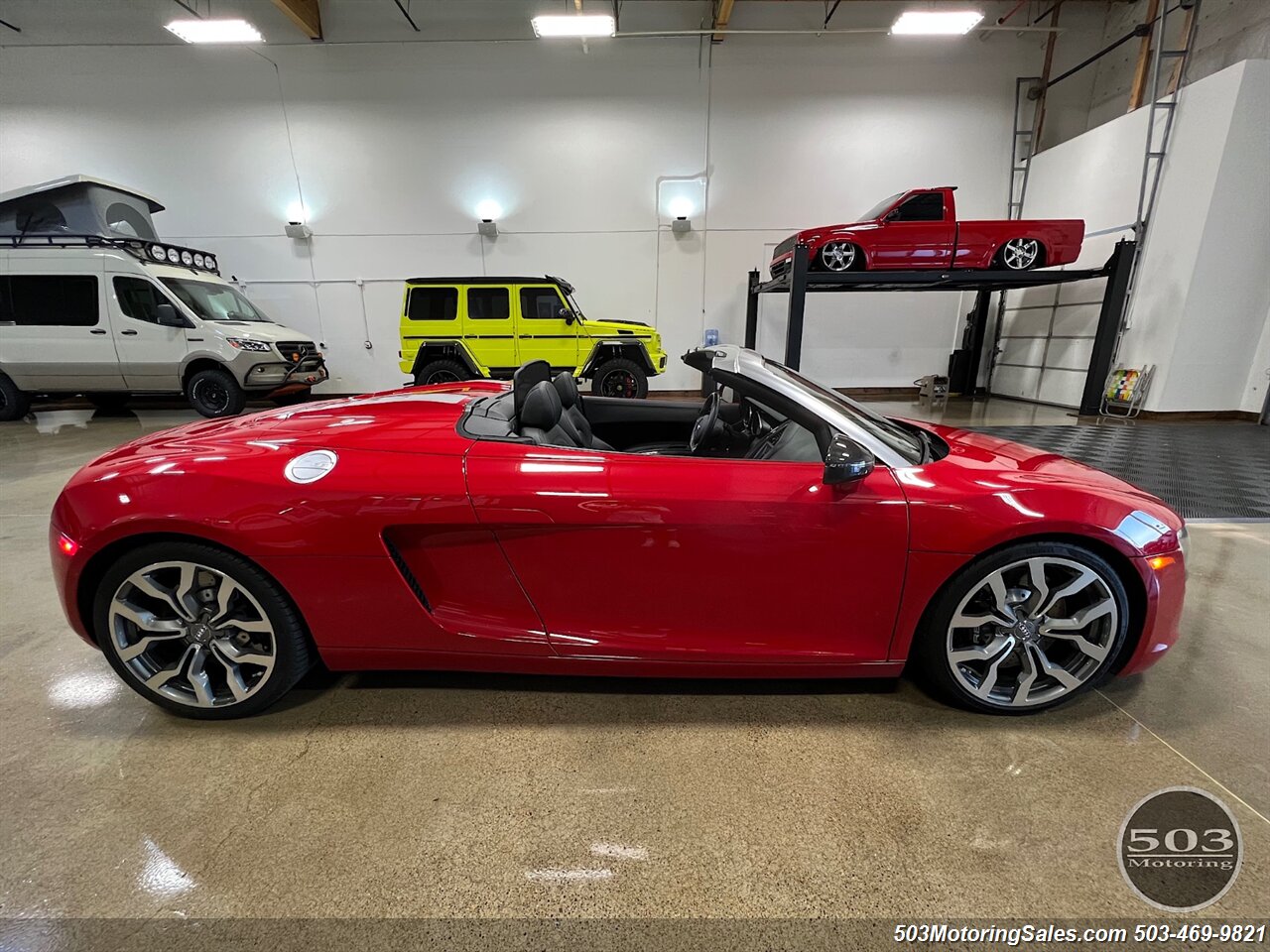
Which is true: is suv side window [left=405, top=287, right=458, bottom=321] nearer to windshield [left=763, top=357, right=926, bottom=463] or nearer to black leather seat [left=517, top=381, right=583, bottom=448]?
black leather seat [left=517, top=381, right=583, bottom=448]

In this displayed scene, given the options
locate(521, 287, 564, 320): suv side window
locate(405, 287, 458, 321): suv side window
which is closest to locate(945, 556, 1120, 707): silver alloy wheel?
locate(521, 287, 564, 320): suv side window

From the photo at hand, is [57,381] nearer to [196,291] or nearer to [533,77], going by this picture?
[196,291]

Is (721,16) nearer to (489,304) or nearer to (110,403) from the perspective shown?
(489,304)

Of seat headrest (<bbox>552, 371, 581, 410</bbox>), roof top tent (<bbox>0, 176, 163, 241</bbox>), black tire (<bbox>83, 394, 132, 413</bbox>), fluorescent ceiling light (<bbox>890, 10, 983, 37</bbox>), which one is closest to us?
seat headrest (<bbox>552, 371, 581, 410</bbox>)

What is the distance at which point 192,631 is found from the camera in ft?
5.14

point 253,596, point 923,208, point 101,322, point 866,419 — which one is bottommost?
point 253,596

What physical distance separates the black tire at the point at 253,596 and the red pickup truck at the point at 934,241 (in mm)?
6681

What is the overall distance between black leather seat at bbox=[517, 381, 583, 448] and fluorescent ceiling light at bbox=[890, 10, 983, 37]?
332 inches

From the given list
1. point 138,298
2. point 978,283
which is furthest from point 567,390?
point 138,298

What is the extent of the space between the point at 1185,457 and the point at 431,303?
8.72 m

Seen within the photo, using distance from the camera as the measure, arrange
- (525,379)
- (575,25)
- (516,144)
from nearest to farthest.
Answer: (525,379) → (575,25) → (516,144)

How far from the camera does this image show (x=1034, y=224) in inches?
261

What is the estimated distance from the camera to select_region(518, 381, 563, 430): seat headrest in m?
1.69

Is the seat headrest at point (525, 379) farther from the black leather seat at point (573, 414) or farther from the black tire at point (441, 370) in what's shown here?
the black tire at point (441, 370)
